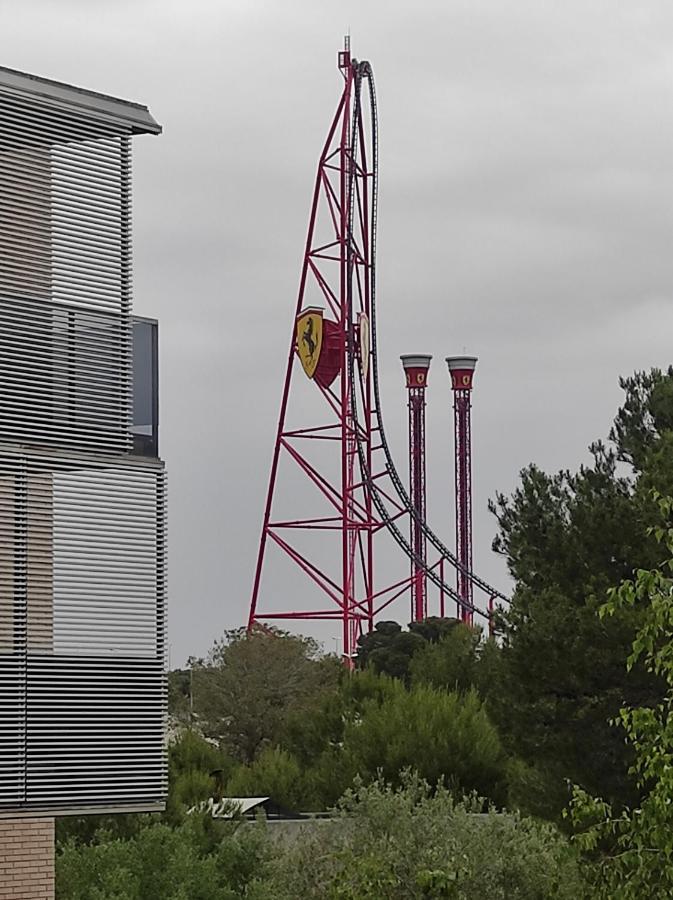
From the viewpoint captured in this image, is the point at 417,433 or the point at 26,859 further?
the point at 417,433

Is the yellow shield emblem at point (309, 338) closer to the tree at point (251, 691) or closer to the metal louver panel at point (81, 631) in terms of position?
the tree at point (251, 691)

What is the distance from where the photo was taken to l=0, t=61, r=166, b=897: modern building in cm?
1902

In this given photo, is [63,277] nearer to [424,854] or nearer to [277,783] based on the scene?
[424,854]

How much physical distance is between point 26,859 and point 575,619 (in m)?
13.4

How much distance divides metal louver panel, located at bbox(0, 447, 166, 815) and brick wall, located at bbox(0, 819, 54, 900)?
1.84ft

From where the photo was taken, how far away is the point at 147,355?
20.9 m

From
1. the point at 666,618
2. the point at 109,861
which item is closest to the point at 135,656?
the point at 109,861

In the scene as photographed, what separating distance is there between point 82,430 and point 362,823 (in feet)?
25.5

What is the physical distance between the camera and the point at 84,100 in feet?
66.7

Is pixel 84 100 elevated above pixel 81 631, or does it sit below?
→ above

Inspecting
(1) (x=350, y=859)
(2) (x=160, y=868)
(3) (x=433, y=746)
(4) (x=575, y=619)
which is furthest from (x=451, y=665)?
(1) (x=350, y=859)


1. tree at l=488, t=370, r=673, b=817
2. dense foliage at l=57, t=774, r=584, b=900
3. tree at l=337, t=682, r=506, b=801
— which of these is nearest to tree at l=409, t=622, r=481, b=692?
tree at l=337, t=682, r=506, b=801

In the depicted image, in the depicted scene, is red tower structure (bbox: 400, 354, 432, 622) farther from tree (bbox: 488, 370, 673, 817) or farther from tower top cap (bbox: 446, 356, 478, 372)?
tree (bbox: 488, 370, 673, 817)

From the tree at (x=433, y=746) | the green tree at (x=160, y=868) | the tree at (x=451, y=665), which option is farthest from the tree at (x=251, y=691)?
the green tree at (x=160, y=868)
